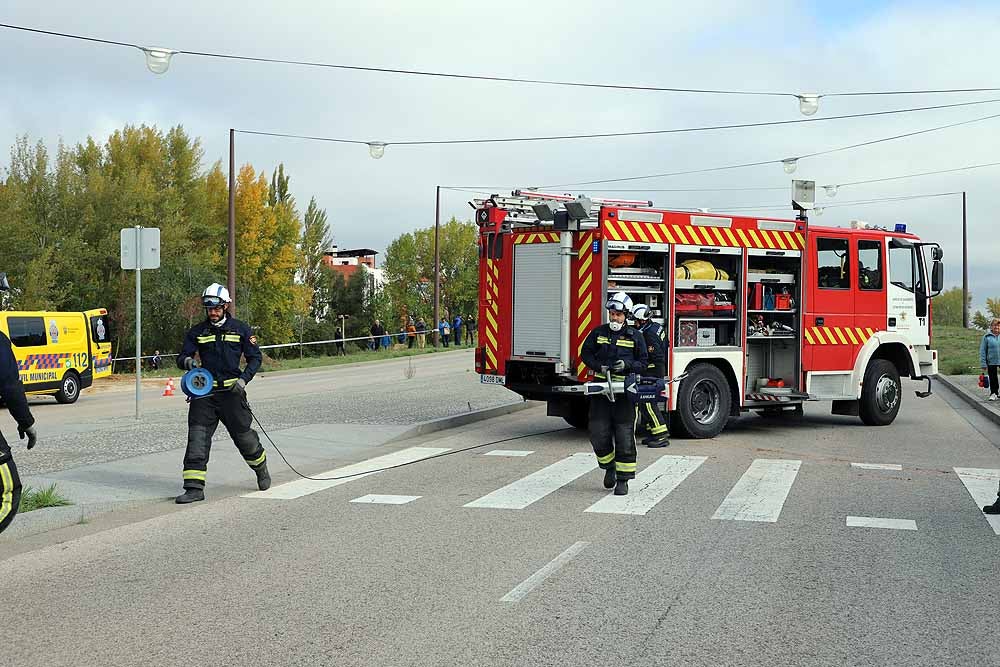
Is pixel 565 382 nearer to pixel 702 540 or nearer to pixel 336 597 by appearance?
pixel 702 540

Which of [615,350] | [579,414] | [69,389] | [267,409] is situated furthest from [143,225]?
[615,350]

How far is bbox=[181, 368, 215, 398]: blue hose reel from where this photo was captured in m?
9.41

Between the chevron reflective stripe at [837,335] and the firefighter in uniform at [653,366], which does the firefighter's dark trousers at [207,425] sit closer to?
the firefighter in uniform at [653,366]

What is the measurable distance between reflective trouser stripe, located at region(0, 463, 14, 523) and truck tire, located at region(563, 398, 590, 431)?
362 inches

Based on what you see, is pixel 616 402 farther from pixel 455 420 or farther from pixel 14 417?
pixel 455 420

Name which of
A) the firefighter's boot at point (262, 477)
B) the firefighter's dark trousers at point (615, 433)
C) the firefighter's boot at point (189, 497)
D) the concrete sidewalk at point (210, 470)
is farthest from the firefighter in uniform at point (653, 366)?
the firefighter's boot at point (189, 497)

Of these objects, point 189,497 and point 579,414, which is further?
point 579,414

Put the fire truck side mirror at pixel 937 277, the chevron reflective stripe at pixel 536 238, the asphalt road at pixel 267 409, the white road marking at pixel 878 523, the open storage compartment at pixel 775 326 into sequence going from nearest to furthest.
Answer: the white road marking at pixel 878 523
the asphalt road at pixel 267 409
the chevron reflective stripe at pixel 536 238
the open storage compartment at pixel 775 326
the fire truck side mirror at pixel 937 277

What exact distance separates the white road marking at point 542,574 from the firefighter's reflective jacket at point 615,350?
2.76 m

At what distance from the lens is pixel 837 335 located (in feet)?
51.2

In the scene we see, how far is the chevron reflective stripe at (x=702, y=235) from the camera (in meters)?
13.4

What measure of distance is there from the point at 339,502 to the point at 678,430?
6.11 metres

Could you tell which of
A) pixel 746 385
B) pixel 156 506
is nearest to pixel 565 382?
pixel 746 385

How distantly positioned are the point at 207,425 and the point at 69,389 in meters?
15.0
